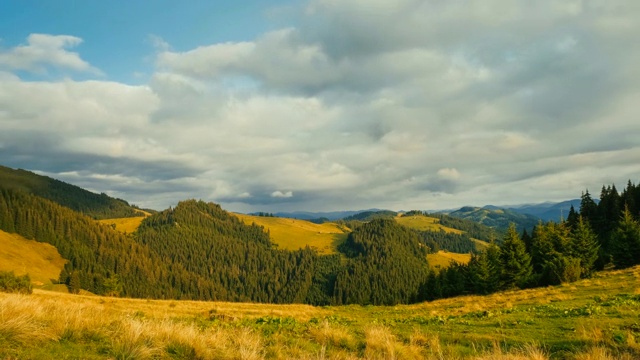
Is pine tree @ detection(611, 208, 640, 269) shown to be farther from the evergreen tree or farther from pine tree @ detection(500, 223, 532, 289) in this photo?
the evergreen tree

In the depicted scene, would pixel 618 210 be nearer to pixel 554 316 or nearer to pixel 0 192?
pixel 554 316

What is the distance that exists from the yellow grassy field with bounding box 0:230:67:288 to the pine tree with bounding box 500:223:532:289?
13873 cm

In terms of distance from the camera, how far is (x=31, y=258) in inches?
5659

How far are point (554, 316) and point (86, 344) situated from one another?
18606 millimetres

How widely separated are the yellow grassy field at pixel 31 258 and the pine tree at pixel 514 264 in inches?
5462

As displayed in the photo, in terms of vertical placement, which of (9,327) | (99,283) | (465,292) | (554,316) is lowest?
(99,283)

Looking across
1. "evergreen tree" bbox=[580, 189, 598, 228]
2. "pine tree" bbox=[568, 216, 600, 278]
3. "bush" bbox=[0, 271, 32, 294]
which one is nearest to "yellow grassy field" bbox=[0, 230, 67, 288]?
"bush" bbox=[0, 271, 32, 294]

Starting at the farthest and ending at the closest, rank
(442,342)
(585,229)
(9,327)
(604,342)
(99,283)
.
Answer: (99,283) → (585,229) → (442,342) → (604,342) → (9,327)

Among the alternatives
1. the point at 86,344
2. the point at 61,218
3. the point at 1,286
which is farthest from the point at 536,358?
the point at 61,218

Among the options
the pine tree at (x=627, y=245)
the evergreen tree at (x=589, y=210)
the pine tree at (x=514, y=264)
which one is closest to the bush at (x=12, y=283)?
the pine tree at (x=514, y=264)

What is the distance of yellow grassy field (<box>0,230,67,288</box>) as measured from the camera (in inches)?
4894

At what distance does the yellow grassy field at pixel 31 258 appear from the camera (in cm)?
12431

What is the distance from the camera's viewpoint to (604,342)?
9.64 m

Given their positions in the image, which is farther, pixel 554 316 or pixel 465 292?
pixel 465 292
